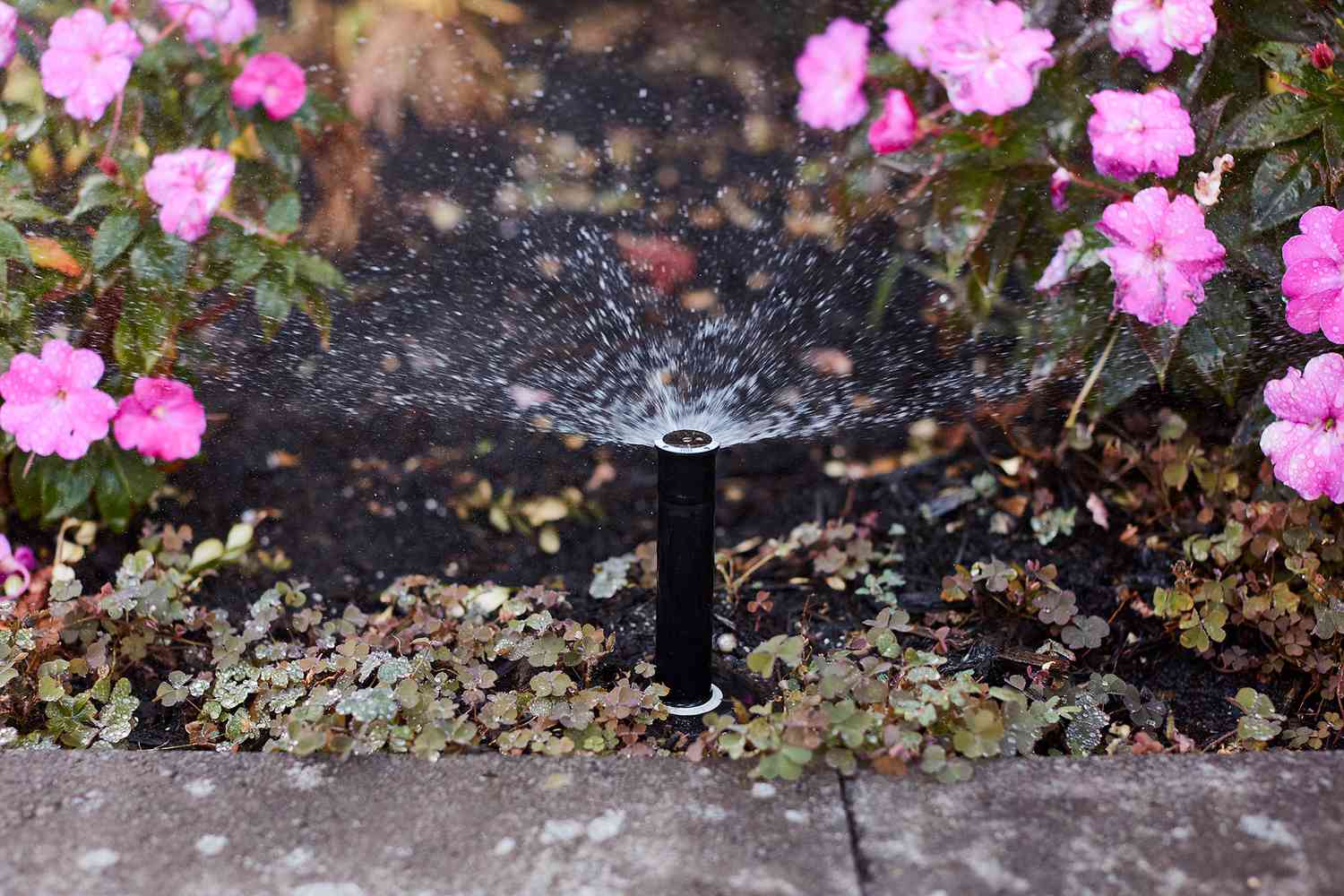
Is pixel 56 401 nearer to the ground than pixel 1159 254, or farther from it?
nearer to the ground

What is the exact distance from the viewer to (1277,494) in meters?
1.87

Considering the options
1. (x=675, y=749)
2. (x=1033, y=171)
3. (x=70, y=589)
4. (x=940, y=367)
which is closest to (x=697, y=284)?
(x=940, y=367)

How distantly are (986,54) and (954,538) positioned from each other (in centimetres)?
85

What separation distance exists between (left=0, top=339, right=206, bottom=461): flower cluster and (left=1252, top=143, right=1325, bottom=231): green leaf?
153 centimetres

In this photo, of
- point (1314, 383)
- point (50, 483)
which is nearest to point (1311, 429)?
point (1314, 383)

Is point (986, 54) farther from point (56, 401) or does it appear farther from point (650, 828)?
point (56, 401)

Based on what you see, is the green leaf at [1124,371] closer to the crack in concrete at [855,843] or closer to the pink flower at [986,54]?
the pink flower at [986,54]

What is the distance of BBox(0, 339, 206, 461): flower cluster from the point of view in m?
1.78

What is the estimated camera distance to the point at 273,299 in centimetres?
182

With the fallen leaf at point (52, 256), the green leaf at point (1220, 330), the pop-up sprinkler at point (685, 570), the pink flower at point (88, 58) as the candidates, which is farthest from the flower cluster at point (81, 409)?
the green leaf at point (1220, 330)

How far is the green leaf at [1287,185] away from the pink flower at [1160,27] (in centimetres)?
18

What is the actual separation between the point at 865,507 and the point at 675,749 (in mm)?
773

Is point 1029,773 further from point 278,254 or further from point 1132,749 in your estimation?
point 278,254

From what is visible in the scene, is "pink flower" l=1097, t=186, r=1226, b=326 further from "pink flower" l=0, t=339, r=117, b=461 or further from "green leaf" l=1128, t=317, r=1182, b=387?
"pink flower" l=0, t=339, r=117, b=461
